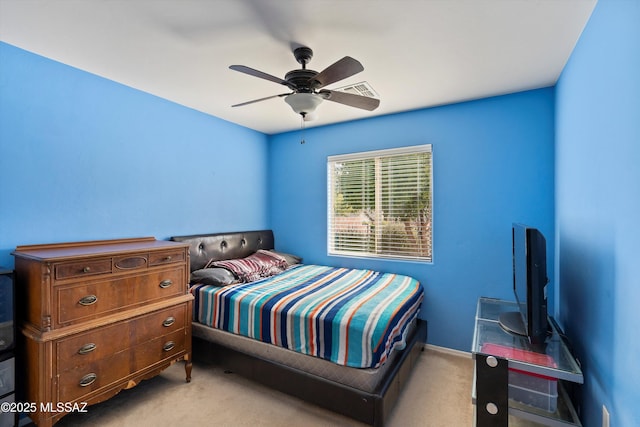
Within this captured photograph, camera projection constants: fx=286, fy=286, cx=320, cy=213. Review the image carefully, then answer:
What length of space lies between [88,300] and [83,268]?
0.22m

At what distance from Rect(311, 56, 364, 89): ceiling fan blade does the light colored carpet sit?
2326 mm

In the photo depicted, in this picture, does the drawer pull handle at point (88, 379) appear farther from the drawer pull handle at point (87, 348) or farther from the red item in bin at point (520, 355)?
the red item in bin at point (520, 355)

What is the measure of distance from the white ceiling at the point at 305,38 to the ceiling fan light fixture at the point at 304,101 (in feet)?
1.09

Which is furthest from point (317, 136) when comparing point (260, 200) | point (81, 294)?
point (81, 294)

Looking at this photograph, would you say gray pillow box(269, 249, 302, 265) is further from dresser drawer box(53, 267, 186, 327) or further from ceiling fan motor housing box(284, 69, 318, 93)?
ceiling fan motor housing box(284, 69, 318, 93)

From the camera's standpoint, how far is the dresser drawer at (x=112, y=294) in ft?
5.82

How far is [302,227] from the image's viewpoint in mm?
4043

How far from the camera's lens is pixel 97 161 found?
8.02 ft

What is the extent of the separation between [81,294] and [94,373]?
21.0 inches

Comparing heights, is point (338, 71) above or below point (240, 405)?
above

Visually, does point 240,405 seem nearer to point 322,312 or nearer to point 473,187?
point 322,312

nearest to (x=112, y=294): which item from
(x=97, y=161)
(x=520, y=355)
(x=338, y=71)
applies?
(x=97, y=161)

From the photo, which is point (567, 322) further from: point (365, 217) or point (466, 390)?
point (365, 217)

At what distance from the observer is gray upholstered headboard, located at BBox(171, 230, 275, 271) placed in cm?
310
